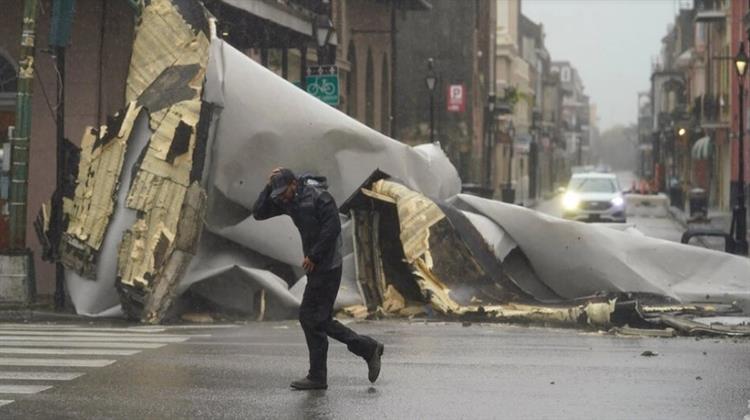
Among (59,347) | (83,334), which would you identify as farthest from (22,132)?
(59,347)

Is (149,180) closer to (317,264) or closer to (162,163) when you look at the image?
(162,163)

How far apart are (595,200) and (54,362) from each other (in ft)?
118

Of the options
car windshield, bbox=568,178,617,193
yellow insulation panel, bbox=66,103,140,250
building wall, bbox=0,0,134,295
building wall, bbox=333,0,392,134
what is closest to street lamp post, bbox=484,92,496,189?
car windshield, bbox=568,178,617,193

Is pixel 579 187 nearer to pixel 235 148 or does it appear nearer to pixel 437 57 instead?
pixel 437 57

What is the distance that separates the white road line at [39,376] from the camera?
11408mm

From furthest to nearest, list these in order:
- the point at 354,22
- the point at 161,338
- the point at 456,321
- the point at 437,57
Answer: the point at 437,57, the point at 354,22, the point at 456,321, the point at 161,338

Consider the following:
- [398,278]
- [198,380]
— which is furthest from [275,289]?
[198,380]

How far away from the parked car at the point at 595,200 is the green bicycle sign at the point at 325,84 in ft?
58.2

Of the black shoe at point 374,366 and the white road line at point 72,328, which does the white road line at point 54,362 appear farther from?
the white road line at point 72,328

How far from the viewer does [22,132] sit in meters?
18.1

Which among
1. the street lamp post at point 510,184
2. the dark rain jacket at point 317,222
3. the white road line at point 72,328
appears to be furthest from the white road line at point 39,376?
the street lamp post at point 510,184

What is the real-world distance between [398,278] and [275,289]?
62.7 inches

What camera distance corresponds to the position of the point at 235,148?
1758 cm

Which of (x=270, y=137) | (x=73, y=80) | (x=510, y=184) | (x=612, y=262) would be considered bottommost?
(x=510, y=184)
